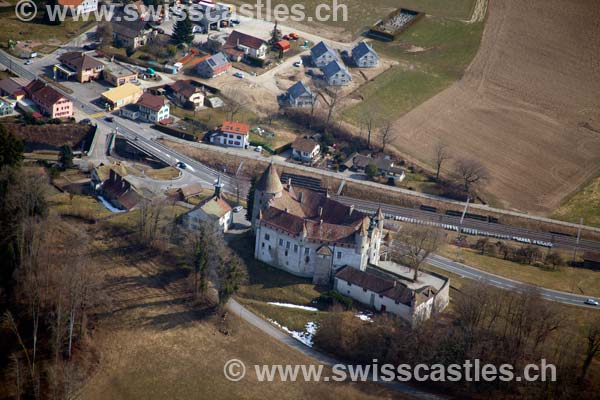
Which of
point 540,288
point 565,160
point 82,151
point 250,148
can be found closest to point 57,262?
point 82,151

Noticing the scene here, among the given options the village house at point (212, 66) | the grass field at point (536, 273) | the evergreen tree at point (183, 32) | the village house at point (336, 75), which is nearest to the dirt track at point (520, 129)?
the village house at point (336, 75)

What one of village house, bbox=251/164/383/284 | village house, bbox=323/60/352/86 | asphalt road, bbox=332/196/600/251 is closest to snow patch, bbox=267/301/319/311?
village house, bbox=251/164/383/284

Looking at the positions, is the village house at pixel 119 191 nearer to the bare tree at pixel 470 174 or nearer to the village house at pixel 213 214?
the village house at pixel 213 214

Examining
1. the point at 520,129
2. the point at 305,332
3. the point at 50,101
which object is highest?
the point at 520,129

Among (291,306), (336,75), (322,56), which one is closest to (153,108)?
(336,75)

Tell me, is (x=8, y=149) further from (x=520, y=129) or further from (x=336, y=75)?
(x=520, y=129)

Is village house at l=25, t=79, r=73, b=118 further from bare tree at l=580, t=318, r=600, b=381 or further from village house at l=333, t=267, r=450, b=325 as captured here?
bare tree at l=580, t=318, r=600, b=381
